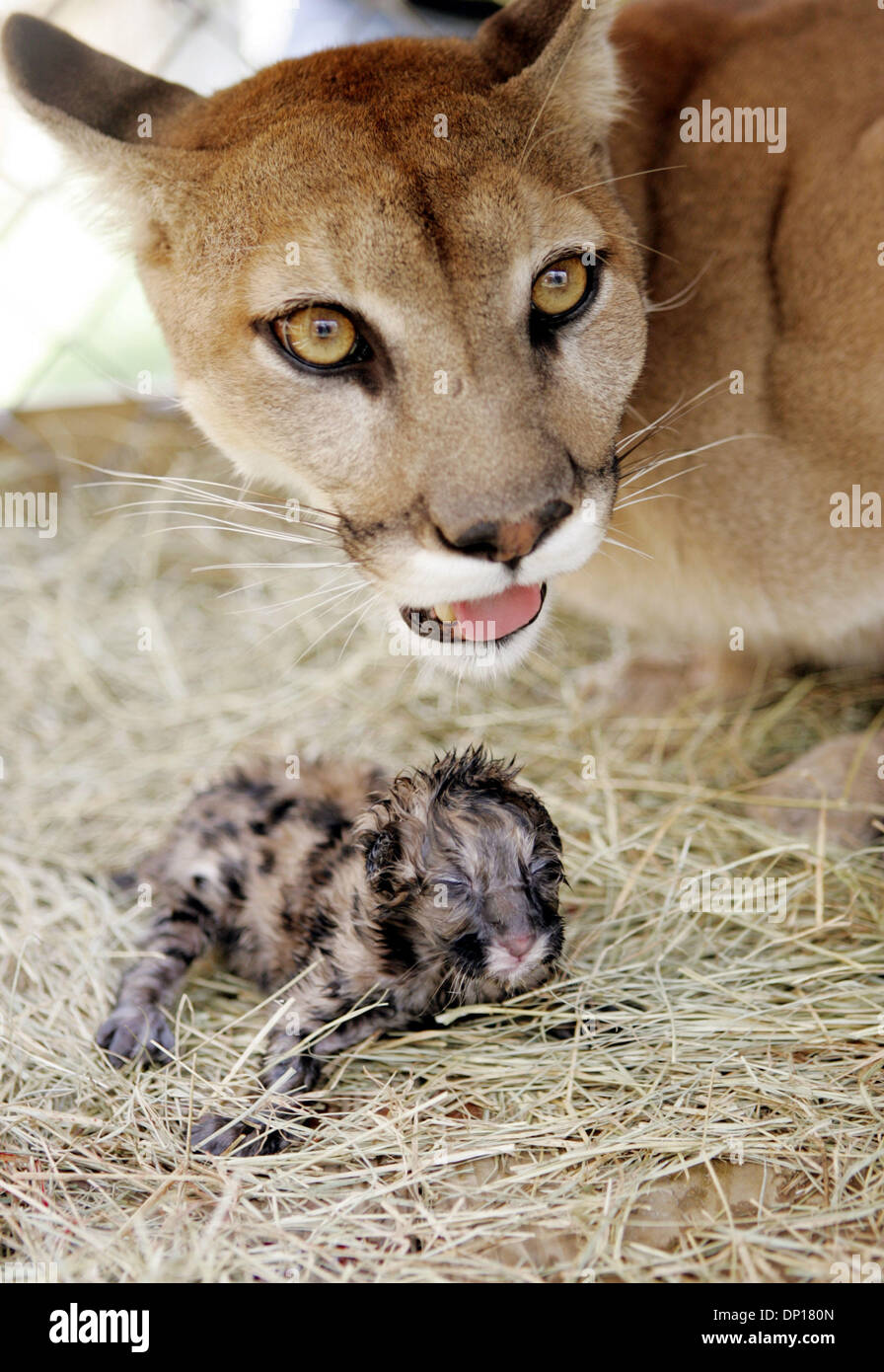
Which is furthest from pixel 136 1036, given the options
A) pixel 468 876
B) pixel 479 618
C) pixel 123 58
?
pixel 123 58

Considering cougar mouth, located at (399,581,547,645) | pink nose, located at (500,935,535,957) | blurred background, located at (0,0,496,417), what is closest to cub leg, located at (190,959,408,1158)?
pink nose, located at (500,935,535,957)

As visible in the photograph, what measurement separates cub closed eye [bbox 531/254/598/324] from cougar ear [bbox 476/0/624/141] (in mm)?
333

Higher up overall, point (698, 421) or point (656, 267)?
point (656, 267)

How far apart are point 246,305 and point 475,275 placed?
17.8 inches

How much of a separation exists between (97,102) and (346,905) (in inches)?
70.9

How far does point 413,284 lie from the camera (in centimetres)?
213

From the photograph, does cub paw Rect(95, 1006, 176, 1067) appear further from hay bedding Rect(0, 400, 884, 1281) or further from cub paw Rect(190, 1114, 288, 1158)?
cub paw Rect(190, 1114, 288, 1158)

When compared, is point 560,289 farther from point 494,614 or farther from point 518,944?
point 518,944

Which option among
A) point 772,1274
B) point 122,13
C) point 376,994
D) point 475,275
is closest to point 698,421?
point 475,275

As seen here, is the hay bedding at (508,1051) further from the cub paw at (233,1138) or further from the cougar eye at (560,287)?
the cougar eye at (560,287)

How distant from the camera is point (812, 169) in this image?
8.91ft

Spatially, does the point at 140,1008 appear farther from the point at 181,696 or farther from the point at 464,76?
the point at 464,76

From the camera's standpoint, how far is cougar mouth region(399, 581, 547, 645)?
7.42 ft

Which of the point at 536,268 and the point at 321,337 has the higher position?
the point at 536,268
